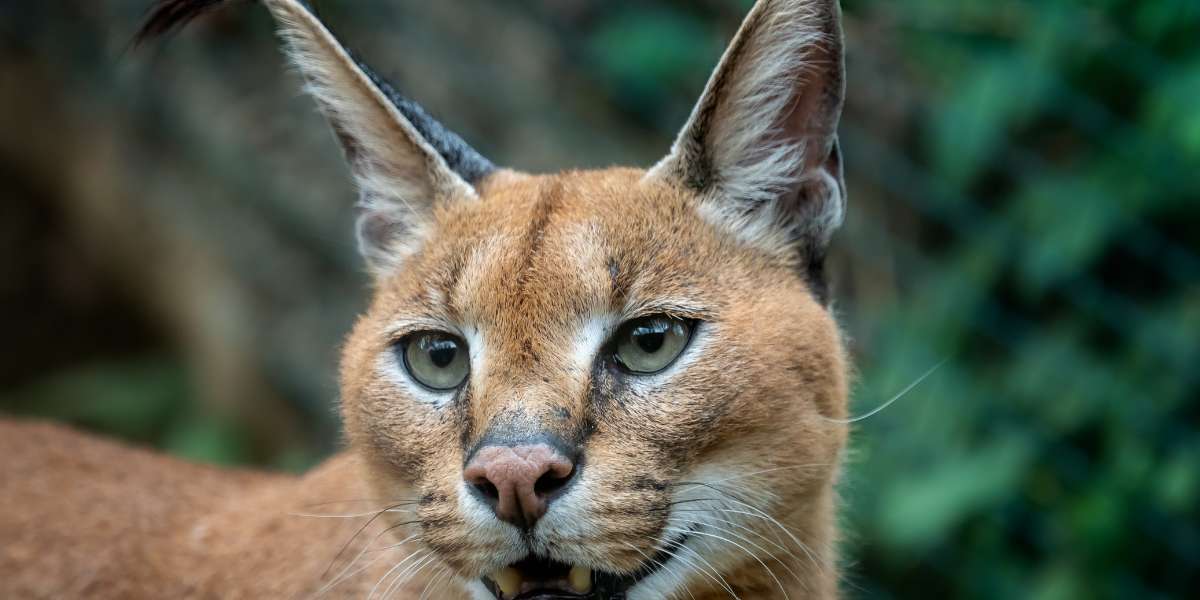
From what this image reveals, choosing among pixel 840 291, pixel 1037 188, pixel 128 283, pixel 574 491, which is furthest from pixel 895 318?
pixel 128 283

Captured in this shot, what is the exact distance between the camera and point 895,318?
6.47 meters

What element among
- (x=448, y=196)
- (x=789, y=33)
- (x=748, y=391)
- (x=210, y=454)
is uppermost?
(x=789, y=33)

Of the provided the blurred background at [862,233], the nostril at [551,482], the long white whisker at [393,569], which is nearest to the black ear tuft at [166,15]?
the blurred background at [862,233]

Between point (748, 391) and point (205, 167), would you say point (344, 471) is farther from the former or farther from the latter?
point (205, 167)

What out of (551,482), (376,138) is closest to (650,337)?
(551,482)

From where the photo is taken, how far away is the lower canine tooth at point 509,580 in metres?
3.12

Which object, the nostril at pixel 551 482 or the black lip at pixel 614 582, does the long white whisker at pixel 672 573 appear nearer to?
the black lip at pixel 614 582

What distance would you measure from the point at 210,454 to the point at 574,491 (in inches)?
205

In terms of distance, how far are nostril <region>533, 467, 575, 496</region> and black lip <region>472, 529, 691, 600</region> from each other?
0.86ft

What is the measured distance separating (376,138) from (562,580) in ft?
4.57

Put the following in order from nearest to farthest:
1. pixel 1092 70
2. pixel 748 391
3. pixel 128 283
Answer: pixel 748 391 → pixel 1092 70 → pixel 128 283

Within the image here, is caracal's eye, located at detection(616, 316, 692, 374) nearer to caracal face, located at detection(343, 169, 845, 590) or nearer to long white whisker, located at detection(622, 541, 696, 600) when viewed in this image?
caracal face, located at detection(343, 169, 845, 590)

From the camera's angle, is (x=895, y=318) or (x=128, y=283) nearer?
(x=895, y=318)

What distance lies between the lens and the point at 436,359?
3.45 m
